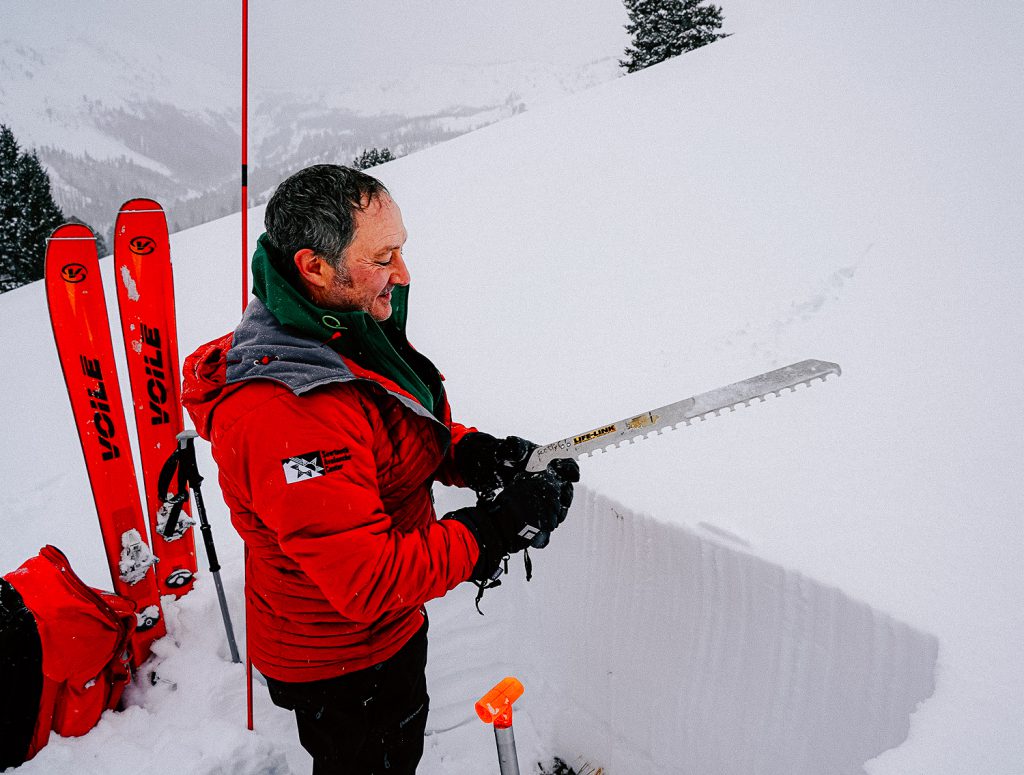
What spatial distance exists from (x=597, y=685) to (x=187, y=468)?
211 centimetres

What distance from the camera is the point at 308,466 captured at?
1.27 metres

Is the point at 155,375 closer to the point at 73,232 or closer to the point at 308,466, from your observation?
the point at 73,232

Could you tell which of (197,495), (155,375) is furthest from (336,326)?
(155,375)

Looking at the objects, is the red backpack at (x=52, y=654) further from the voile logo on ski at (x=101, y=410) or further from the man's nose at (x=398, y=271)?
the man's nose at (x=398, y=271)

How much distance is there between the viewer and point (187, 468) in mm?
2713

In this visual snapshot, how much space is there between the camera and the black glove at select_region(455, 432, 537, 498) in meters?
1.97

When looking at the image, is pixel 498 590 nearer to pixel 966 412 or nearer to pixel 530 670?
pixel 530 670

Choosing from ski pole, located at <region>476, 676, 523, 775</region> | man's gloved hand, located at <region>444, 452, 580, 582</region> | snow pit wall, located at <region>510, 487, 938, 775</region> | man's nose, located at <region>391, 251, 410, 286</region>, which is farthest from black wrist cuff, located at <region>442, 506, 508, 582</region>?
snow pit wall, located at <region>510, 487, 938, 775</region>

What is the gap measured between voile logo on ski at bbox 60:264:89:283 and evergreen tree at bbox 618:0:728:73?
67.0 feet

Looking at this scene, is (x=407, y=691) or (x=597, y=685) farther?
(x=597, y=685)

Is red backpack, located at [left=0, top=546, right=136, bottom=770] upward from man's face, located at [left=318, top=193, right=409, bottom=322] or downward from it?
downward

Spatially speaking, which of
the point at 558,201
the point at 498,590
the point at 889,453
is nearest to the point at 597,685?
the point at 498,590

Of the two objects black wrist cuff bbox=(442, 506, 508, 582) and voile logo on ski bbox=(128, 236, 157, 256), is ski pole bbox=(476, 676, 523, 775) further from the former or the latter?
voile logo on ski bbox=(128, 236, 157, 256)

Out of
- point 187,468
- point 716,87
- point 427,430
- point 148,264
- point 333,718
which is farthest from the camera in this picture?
point 716,87
